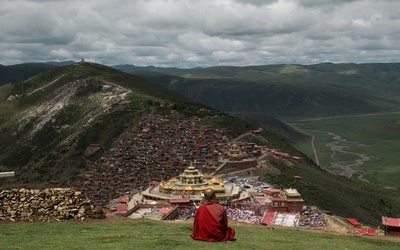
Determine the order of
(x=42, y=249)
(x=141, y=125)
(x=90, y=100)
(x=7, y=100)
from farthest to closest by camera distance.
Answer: (x=7, y=100) < (x=90, y=100) < (x=141, y=125) < (x=42, y=249)

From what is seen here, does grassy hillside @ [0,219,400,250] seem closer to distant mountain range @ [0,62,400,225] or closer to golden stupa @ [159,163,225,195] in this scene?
golden stupa @ [159,163,225,195]

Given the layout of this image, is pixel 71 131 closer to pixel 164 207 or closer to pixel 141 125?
pixel 141 125

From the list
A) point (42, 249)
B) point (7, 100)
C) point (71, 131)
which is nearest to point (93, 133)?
point (71, 131)

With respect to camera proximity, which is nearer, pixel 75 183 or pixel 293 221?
pixel 293 221

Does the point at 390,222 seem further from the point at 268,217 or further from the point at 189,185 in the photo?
the point at 189,185

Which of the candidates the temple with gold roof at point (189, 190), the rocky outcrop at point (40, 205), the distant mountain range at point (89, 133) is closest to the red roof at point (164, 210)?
the temple with gold roof at point (189, 190)

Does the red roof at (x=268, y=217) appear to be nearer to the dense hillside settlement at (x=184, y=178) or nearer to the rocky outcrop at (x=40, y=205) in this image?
the dense hillside settlement at (x=184, y=178)
